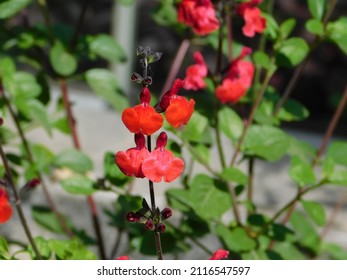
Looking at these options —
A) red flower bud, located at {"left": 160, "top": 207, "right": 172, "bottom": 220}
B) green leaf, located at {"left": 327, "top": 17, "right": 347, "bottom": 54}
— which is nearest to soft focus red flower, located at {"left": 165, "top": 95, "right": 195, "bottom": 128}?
red flower bud, located at {"left": 160, "top": 207, "right": 172, "bottom": 220}

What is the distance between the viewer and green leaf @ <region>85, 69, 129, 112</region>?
1.62 metres

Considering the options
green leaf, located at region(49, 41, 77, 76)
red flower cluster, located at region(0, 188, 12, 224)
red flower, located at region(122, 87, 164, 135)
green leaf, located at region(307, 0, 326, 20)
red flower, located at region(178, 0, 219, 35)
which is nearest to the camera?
red flower, located at region(122, 87, 164, 135)

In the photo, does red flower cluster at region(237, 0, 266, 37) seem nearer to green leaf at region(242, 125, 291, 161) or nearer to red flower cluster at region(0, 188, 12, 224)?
green leaf at region(242, 125, 291, 161)

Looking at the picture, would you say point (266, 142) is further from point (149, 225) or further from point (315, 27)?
point (149, 225)

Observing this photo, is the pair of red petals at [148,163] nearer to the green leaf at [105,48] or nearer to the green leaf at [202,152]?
the green leaf at [202,152]

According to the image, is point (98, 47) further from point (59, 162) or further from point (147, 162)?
point (147, 162)

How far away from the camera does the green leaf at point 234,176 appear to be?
4.30ft

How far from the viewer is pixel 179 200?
1437mm

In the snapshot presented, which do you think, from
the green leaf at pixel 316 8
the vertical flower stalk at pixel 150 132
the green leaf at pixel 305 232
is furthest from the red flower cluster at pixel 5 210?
Answer: the green leaf at pixel 305 232

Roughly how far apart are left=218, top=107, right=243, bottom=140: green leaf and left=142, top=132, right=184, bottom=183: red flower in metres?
0.43
